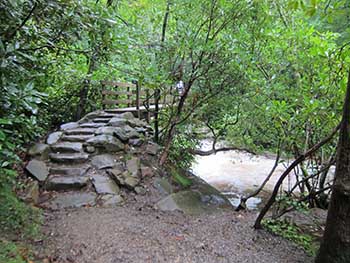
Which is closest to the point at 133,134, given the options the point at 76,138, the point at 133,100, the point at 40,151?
the point at 76,138

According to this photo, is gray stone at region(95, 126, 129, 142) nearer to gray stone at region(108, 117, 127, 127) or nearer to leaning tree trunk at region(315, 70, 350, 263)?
gray stone at region(108, 117, 127, 127)

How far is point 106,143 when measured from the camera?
4.48 metres

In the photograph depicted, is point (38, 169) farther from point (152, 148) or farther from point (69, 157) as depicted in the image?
point (152, 148)

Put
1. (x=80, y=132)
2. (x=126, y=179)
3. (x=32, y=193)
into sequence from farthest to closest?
1. (x=80, y=132)
2. (x=126, y=179)
3. (x=32, y=193)

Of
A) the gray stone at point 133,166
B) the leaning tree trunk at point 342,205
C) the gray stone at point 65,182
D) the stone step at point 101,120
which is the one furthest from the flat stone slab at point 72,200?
the leaning tree trunk at point 342,205

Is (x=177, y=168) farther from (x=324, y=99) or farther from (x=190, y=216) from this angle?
(x=324, y=99)

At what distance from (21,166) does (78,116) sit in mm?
2430

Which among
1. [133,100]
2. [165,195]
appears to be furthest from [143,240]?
[133,100]

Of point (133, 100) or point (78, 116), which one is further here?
point (133, 100)

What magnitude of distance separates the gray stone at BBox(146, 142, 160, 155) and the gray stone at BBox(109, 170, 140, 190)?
89cm

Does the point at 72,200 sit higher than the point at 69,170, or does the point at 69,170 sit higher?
the point at 69,170

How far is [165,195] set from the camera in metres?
3.96

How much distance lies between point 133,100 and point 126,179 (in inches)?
178

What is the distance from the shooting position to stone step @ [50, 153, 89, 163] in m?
3.99
